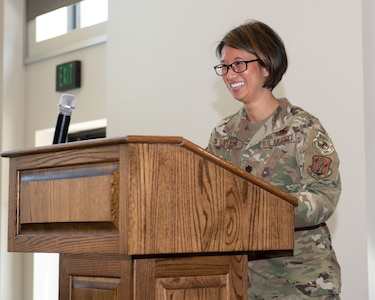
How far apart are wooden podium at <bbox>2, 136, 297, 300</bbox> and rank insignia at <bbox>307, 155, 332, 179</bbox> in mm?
305

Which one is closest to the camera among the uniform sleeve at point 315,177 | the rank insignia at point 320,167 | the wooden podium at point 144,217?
the wooden podium at point 144,217

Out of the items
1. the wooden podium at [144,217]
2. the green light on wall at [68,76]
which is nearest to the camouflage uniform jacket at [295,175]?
the wooden podium at [144,217]

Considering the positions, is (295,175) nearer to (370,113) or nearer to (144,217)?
(144,217)

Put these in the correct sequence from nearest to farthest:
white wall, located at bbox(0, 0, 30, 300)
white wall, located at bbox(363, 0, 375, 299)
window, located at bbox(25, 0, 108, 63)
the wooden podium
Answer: the wooden podium < white wall, located at bbox(363, 0, 375, 299) < window, located at bbox(25, 0, 108, 63) < white wall, located at bbox(0, 0, 30, 300)

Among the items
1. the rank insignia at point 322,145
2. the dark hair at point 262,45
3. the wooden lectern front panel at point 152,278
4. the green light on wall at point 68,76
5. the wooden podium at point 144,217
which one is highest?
the green light on wall at point 68,76

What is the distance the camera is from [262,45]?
8.05 ft

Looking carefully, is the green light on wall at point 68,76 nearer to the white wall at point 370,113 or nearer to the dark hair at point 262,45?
the white wall at point 370,113

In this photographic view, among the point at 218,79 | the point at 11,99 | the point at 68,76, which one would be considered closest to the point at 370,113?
the point at 218,79

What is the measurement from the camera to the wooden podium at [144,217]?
1.64 meters

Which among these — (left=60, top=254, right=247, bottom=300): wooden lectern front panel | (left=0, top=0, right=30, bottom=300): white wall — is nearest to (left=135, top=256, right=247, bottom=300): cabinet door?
(left=60, top=254, right=247, bottom=300): wooden lectern front panel

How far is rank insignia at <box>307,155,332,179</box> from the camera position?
220cm

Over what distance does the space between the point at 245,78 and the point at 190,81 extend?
83.4 inches

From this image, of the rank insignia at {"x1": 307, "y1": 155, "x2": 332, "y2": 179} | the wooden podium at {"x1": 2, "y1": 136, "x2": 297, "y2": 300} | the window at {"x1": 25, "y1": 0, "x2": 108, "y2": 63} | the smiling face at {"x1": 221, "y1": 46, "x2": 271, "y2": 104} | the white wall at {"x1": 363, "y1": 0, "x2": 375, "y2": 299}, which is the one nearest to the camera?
the wooden podium at {"x1": 2, "y1": 136, "x2": 297, "y2": 300}

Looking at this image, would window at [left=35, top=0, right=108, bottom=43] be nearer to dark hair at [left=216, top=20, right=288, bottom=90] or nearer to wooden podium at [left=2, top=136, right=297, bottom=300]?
dark hair at [left=216, top=20, right=288, bottom=90]
